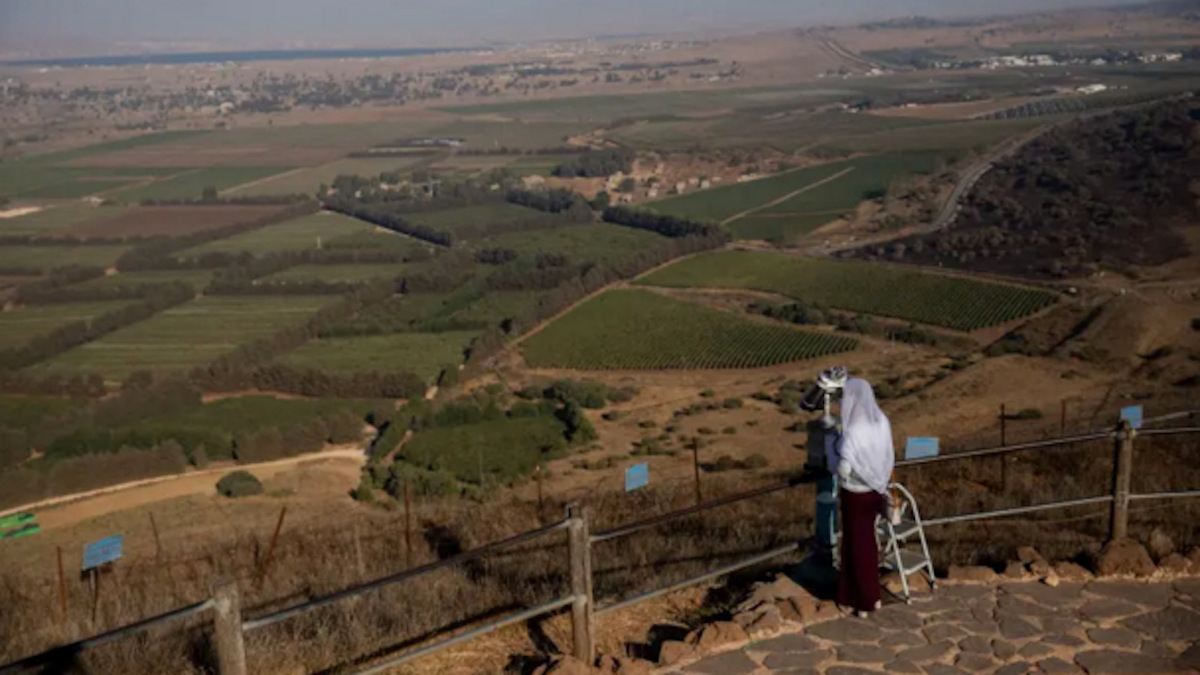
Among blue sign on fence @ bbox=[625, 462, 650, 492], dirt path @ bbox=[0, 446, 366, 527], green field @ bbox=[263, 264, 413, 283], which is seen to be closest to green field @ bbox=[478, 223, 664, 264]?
green field @ bbox=[263, 264, 413, 283]

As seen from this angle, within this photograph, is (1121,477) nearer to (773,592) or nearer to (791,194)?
(773,592)

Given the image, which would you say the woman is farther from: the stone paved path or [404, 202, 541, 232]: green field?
[404, 202, 541, 232]: green field

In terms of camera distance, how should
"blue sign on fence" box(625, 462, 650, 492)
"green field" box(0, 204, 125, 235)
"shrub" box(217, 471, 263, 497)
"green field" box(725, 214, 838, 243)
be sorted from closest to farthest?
"blue sign on fence" box(625, 462, 650, 492) → "shrub" box(217, 471, 263, 497) → "green field" box(0, 204, 125, 235) → "green field" box(725, 214, 838, 243)

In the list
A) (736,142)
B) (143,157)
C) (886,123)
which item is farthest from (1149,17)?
(143,157)

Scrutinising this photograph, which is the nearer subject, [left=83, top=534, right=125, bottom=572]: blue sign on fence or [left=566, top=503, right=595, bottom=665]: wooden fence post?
[left=566, top=503, right=595, bottom=665]: wooden fence post

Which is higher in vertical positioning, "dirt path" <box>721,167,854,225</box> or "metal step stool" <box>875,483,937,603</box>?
"metal step stool" <box>875,483,937,603</box>

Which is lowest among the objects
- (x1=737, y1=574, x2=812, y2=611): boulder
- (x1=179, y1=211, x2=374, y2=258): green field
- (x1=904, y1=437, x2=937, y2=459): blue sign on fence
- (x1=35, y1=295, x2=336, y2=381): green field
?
(x1=35, y1=295, x2=336, y2=381): green field
